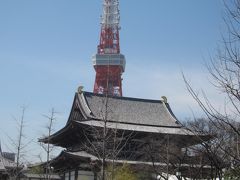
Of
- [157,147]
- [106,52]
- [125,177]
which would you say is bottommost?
[125,177]

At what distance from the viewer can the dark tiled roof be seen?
117ft

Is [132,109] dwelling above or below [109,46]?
below

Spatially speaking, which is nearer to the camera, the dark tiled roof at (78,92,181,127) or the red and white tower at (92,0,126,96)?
the dark tiled roof at (78,92,181,127)

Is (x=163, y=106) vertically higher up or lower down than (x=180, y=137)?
higher up

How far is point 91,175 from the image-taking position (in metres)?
29.2

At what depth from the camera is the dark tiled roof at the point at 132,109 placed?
35.8 meters

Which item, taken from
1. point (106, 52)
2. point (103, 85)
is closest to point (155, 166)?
point (103, 85)

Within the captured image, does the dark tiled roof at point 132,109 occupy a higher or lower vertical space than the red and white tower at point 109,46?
lower

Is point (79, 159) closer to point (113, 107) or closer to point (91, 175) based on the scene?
point (91, 175)

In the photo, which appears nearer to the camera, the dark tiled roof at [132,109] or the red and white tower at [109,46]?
the dark tiled roof at [132,109]

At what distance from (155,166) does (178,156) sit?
190cm

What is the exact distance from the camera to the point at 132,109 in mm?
38031

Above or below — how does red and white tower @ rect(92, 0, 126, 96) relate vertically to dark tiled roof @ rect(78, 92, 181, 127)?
above

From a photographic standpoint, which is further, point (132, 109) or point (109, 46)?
point (109, 46)
